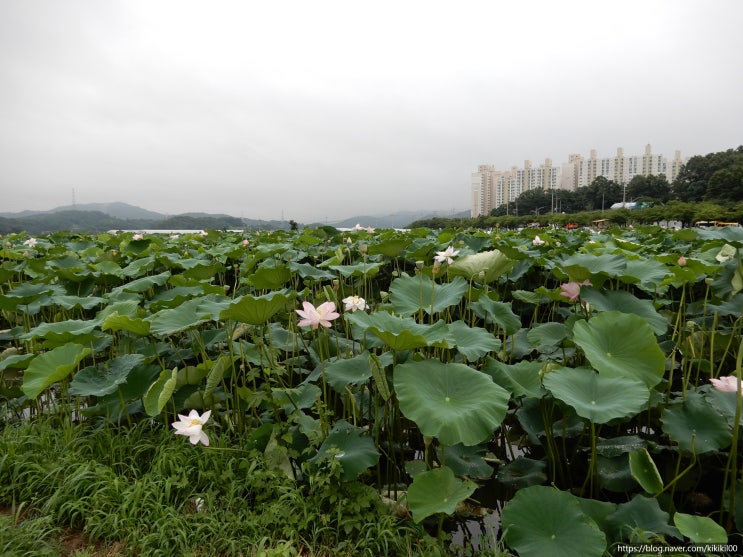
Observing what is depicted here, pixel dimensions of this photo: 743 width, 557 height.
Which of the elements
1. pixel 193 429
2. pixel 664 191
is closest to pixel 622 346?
pixel 193 429

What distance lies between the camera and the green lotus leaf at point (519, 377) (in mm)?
1693

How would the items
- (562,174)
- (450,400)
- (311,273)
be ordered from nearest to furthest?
(450,400), (311,273), (562,174)

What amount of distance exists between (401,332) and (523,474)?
893mm

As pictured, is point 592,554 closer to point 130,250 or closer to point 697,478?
point 697,478

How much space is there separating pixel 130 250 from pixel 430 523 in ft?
12.8

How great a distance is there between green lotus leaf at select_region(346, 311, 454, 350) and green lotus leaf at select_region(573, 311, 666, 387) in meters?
0.48

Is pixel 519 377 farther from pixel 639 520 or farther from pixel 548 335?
pixel 639 520

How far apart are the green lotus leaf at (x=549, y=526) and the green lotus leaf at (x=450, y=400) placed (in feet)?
0.87

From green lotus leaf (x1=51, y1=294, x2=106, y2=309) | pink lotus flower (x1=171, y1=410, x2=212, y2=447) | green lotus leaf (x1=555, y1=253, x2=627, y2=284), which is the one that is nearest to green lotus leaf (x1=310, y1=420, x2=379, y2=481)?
pink lotus flower (x1=171, y1=410, x2=212, y2=447)

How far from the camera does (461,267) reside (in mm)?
2318

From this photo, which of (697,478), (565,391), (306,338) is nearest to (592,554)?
(565,391)

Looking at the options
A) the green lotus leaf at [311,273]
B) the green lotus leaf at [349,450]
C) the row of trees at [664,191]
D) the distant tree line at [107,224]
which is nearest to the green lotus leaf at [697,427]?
the green lotus leaf at [349,450]

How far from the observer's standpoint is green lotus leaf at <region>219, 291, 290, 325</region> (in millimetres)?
1658

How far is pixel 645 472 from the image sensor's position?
Result: 55.7 inches
